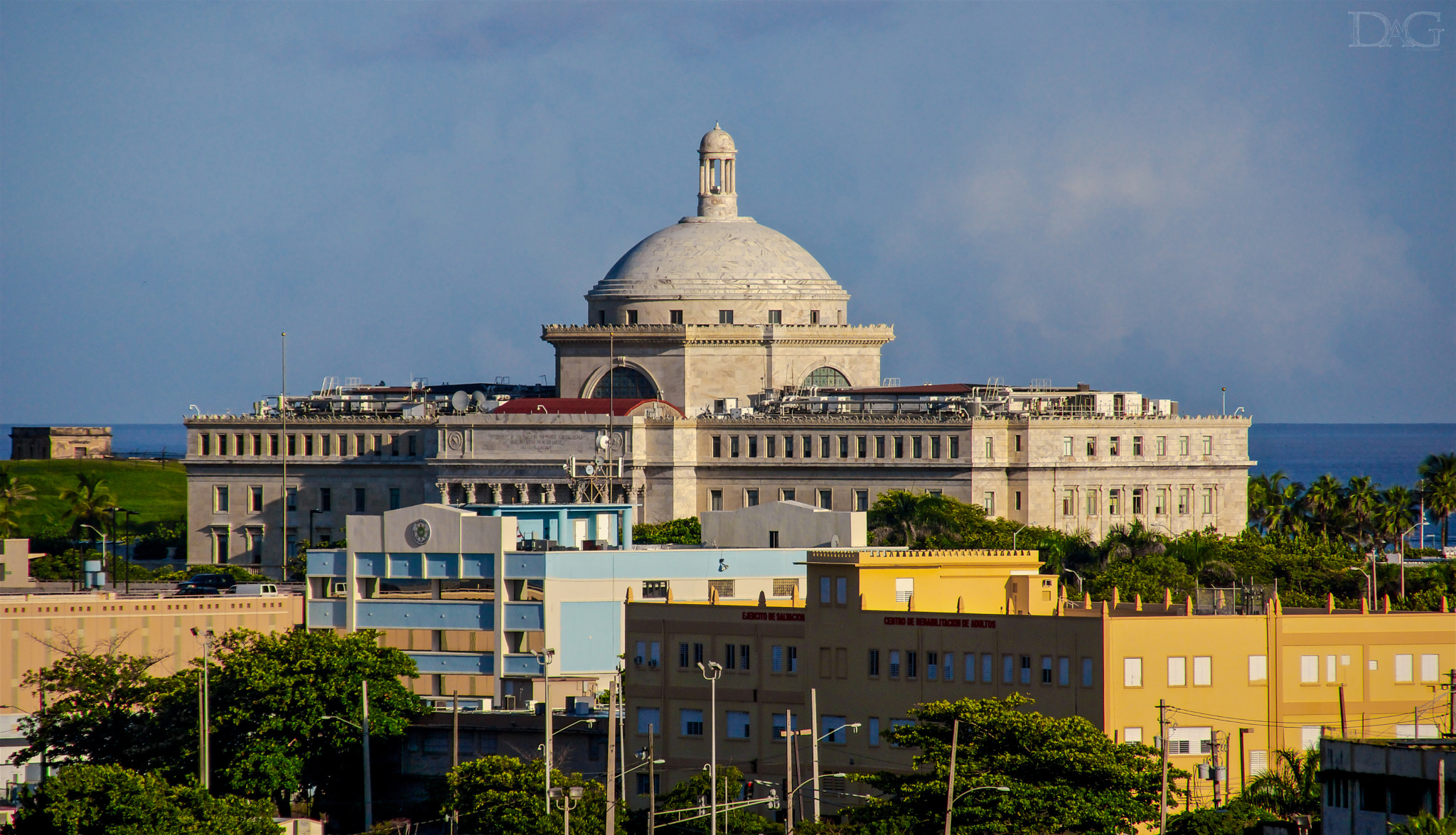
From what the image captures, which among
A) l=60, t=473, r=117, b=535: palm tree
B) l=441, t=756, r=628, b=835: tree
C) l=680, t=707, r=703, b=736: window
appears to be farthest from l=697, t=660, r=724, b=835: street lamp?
l=60, t=473, r=117, b=535: palm tree

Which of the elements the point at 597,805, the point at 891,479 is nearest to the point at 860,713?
the point at 597,805

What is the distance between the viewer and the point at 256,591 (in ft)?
408

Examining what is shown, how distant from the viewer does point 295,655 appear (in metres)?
93.8

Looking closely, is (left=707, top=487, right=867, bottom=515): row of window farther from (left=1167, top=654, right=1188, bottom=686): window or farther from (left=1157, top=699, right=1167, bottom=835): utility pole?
(left=1157, top=699, right=1167, bottom=835): utility pole

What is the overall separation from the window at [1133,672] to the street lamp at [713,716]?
11086 millimetres

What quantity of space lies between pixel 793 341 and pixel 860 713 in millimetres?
97658

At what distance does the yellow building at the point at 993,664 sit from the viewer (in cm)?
7894

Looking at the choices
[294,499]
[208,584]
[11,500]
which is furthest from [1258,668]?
[11,500]

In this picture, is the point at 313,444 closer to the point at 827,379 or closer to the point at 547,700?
the point at 827,379

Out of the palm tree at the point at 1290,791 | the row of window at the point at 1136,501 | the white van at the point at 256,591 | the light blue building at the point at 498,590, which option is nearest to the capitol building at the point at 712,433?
the row of window at the point at 1136,501

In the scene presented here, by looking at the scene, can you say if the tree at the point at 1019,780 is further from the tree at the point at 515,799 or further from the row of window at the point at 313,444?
the row of window at the point at 313,444

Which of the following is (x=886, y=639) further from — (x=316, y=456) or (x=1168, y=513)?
(x=316, y=456)

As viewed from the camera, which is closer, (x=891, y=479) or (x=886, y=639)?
(x=886, y=639)

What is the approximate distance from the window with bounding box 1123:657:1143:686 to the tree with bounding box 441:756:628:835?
14.5m
